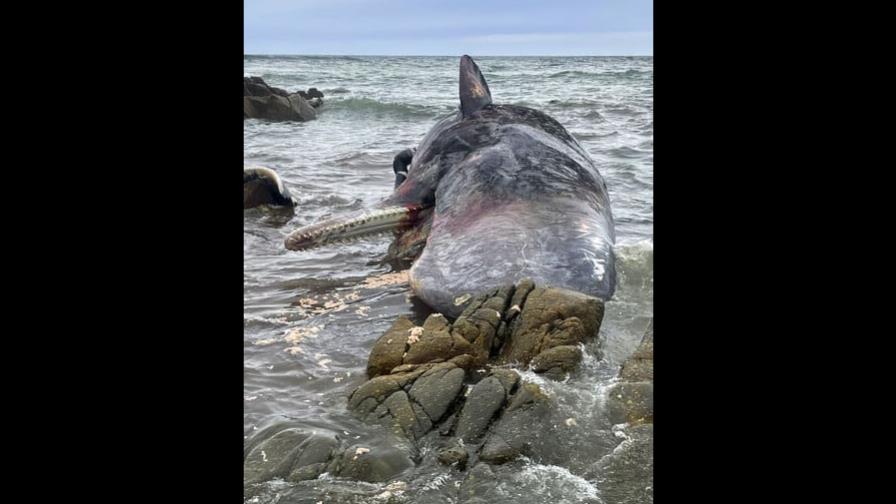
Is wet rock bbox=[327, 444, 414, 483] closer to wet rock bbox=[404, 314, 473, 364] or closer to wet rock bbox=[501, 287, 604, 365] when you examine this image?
wet rock bbox=[404, 314, 473, 364]

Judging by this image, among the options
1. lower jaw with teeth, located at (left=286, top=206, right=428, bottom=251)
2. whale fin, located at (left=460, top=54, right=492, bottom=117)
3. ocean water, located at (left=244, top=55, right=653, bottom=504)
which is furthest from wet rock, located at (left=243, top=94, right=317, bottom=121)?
lower jaw with teeth, located at (left=286, top=206, right=428, bottom=251)

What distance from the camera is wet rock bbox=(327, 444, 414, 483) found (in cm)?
321

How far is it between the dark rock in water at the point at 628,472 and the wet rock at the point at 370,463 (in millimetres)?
721

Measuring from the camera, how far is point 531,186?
671cm

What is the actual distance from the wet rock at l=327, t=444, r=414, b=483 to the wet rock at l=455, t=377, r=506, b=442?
0.99 ft

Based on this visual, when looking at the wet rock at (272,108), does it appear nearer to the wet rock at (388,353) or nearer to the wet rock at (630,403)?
the wet rock at (388,353)

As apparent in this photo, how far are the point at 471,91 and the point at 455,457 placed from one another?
6.16 m

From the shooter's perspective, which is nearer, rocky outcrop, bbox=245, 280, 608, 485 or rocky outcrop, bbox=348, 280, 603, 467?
rocky outcrop, bbox=245, 280, 608, 485

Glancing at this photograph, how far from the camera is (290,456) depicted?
331cm

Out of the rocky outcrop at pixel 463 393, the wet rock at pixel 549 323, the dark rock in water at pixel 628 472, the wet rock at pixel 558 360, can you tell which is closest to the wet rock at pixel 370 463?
the rocky outcrop at pixel 463 393

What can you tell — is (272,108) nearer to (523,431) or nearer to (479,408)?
(479,408)
